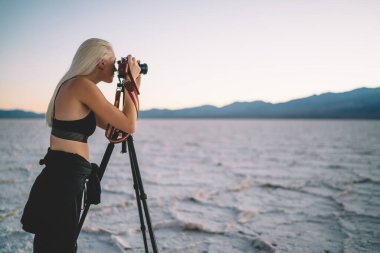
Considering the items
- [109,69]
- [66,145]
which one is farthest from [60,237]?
[109,69]

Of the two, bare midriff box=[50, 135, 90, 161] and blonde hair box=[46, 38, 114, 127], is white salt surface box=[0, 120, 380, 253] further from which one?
blonde hair box=[46, 38, 114, 127]

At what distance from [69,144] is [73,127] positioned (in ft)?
0.27

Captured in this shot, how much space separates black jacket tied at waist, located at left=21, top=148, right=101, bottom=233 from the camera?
1.26 meters

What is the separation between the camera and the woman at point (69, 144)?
1253mm

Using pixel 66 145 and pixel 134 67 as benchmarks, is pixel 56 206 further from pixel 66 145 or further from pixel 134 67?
pixel 134 67

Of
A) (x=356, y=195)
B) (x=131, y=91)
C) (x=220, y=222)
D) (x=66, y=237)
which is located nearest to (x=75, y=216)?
(x=66, y=237)

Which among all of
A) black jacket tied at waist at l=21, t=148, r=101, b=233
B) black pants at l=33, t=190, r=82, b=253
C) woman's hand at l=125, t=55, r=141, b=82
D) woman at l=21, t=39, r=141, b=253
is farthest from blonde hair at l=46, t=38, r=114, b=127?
black pants at l=33, t=190, r=82, b=253

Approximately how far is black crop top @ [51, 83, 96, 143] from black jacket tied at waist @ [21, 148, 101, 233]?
0.26 feet

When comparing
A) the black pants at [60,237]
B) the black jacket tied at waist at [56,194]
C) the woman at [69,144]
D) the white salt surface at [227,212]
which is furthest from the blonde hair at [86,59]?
the white salt surface at [227,212]

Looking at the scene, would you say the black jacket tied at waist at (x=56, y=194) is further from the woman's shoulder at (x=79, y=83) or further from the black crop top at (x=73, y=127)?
the woman's shoulder at (x=79, y=83)

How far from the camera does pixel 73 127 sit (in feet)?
4.25

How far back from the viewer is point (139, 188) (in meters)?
1.59

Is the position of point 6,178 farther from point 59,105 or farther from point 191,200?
point 59,105

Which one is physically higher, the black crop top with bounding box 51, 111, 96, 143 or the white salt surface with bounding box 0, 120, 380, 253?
the black crop top with bounding box 51, 111, 96, 143
